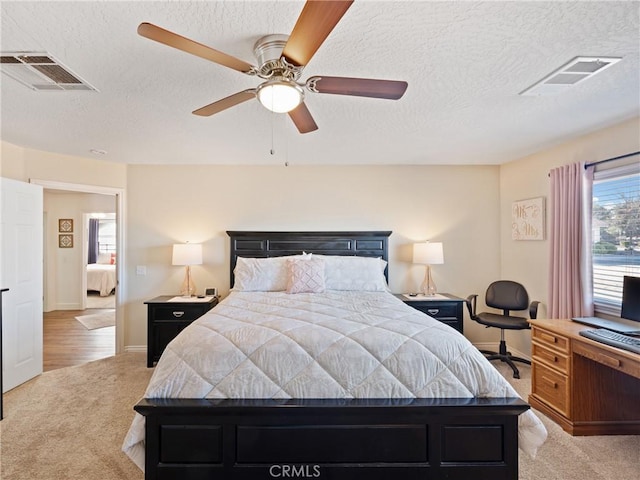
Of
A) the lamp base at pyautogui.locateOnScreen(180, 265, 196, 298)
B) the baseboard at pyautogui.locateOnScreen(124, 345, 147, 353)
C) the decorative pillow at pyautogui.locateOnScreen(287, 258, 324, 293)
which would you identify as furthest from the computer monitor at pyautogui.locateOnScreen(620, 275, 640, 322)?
the baseboard at pyautogui.locateOnScreen(124, 345, 147, 353)

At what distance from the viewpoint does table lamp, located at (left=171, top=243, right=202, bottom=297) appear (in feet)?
13.0

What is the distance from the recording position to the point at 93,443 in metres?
2.35

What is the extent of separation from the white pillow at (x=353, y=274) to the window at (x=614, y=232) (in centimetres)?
204

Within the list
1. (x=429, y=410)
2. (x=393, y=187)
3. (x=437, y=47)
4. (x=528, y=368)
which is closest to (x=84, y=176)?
(x=393, y=187)

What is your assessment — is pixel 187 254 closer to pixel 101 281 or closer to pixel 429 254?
pixel 429 254

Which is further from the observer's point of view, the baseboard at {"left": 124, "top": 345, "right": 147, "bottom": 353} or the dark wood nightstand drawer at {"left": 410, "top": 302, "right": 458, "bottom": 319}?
the baseboard at {"left": 124, "top": 345, "right": 147, "bottom": 353}

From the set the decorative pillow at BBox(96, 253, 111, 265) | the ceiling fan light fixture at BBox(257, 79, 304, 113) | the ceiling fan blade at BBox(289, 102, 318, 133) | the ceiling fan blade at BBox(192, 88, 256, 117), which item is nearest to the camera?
the ceiling fan light fixture at BBox(257, 79, 304, 113)

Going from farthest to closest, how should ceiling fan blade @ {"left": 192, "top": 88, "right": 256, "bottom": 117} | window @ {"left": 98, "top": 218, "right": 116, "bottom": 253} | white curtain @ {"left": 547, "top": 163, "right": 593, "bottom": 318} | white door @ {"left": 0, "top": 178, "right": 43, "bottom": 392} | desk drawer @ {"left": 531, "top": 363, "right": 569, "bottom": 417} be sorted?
window @ {"left": 98, "top": 218, "right": 116, "bottom": 253} → white door @ {"left": 0, "top": 178, "right": 43, "bottom": 392} → white curtain @ {"left": 547, "top": 163, "right": 593, "bottom": 318} → desk drawer @ {"left": 531, "top": 363, "right": 569, "bottom": 417} → ceiling fan blade @ {"left": 192, "top": 88, "right": 256, "bottom": 117}

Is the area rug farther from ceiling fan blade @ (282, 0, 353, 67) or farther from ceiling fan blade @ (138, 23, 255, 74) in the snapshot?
ceiling fan blade @ (282, 0, 353, 67)

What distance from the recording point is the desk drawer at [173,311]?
3.77 metres

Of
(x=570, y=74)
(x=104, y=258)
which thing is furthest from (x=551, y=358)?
(x=104, y=258)

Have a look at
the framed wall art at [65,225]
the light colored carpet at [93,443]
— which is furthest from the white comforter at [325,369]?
the framed wall art at [65,225]

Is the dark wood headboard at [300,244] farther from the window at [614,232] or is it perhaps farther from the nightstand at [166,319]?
the window at [614,232]

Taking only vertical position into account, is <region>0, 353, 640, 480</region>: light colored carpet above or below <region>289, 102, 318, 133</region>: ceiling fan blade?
below
